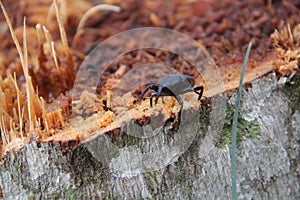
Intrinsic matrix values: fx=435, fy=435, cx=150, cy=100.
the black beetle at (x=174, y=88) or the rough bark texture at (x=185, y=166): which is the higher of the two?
the black beetle at (x=174, y=88)

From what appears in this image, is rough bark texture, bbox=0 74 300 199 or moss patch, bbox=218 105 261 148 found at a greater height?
moss patch, bbox=218 105 261 148

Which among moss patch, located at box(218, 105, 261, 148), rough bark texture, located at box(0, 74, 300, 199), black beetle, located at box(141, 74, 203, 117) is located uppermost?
black beetle, located at box(141, 74, 203, 117)

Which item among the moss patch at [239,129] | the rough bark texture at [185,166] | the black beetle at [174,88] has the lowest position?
the rough bark texture at [185,166]

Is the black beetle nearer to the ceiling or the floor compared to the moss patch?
nearer to the ceiling

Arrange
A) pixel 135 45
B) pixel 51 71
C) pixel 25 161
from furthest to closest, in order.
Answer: pixel 135 45 < pixel 51 71 < pixel 25 161

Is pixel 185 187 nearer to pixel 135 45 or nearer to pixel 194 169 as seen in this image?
pixel 194 169

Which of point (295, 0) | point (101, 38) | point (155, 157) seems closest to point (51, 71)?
point (101, 38)

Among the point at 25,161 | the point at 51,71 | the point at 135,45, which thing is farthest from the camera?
the point at 135,45

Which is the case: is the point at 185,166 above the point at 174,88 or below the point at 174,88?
below
